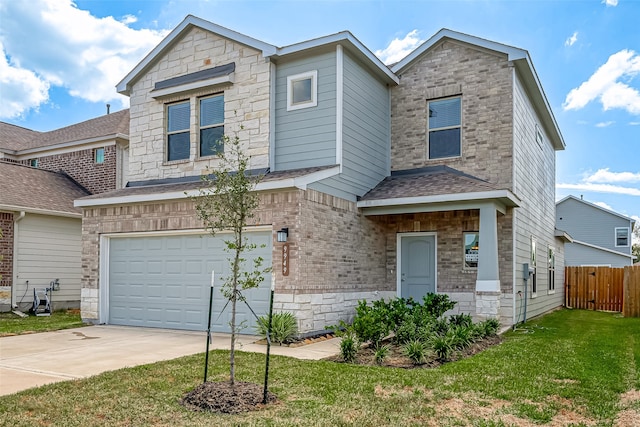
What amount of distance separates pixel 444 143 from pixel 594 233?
2195 cm

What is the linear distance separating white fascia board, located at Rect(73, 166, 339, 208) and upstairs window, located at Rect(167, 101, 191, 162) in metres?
1.73

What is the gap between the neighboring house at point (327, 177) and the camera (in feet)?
36.3

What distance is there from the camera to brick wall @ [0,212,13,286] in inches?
589

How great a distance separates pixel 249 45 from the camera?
40.6 feet

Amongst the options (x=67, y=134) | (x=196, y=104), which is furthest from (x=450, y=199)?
(x=67, y=134)

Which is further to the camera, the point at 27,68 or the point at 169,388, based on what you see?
the point at 27,68

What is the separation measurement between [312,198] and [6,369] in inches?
228

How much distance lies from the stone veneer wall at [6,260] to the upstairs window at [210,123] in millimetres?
6525

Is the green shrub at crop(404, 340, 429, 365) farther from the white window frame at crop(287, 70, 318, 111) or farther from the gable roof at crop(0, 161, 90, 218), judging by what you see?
the gable roof at crop(0, 161, 90, 218)

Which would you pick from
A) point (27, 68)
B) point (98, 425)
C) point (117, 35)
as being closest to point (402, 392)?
point (98, 425)

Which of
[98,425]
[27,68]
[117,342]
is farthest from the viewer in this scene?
[27,68]

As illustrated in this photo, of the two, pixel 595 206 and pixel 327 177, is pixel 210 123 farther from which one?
pixel 595 206

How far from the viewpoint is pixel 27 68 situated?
19.5 meters

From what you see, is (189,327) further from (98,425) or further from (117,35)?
(117,35)
